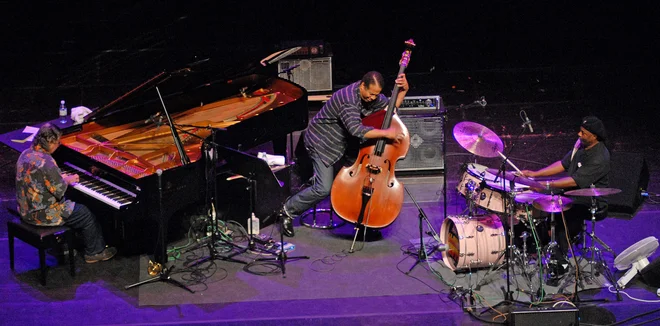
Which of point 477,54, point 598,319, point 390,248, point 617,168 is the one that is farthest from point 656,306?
point 477,54

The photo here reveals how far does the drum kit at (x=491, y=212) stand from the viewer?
8.17 m

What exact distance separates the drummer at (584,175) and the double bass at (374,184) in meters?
1.25

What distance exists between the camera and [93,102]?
13.1 meters

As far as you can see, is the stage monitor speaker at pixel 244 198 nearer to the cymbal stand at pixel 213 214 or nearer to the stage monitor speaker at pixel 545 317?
the cymbal stand at pixel 213 214

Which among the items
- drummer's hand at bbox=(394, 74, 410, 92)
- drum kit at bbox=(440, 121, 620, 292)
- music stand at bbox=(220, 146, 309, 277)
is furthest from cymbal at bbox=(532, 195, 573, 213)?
music stand at bbox=(220, 146, 309, 277)

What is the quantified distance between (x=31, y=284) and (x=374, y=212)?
3251 mm

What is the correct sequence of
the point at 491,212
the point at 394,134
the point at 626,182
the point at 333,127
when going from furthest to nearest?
the point at 333,127 → the point at 626,182 → the point at 394,134 → the point at 491,212

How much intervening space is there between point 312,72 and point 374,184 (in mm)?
2945

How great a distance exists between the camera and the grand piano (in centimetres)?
849

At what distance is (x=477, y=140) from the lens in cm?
831

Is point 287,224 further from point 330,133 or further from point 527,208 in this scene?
point 527,208

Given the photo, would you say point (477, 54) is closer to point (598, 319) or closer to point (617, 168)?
point (617, 168)

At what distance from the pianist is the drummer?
4281mm

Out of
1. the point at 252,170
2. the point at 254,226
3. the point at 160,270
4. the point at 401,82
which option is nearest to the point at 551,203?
the point at 401,82
